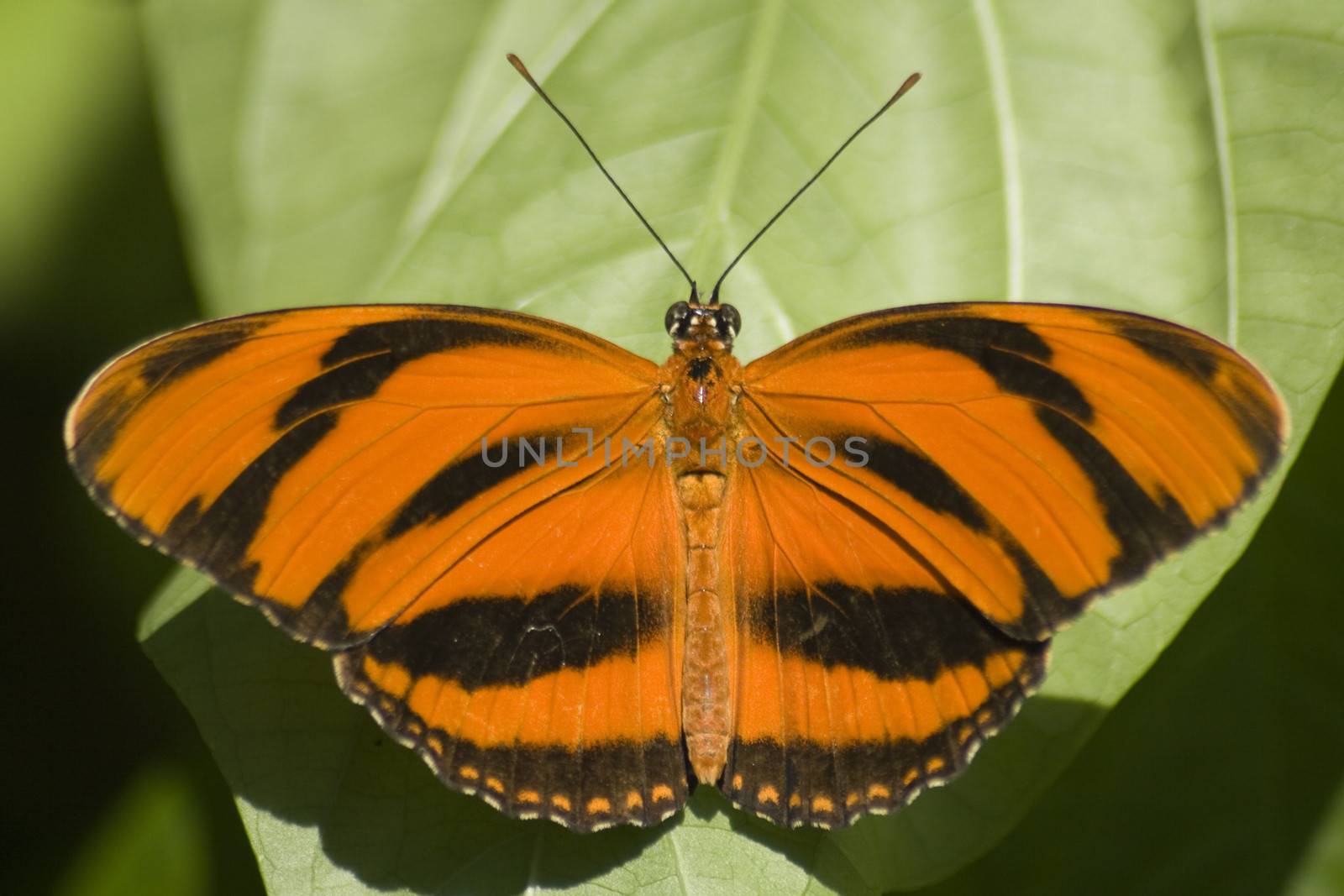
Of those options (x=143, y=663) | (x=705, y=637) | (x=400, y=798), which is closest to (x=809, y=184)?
(x=705, y=637)

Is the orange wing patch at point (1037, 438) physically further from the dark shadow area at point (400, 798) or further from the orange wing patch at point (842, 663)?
the dark shadow area at point (400, 798)

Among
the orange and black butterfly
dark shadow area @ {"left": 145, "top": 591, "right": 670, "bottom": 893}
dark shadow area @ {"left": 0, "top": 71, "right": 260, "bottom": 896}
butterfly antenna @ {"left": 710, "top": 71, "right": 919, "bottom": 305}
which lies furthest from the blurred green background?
butterfly antenna @ {"left": 710, "top": 71, "right": 919, "bottom": 305}

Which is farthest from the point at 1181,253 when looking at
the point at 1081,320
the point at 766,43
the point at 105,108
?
the point at 105,108

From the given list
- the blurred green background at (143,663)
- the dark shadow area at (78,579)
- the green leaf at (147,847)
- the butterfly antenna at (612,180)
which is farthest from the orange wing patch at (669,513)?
the green leaf at (147,847)

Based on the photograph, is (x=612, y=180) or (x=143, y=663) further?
(x=143, y=663)

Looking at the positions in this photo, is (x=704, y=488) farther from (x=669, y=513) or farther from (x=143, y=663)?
(x=143, y=663)

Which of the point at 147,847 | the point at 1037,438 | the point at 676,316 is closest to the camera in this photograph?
the point at 1037,438

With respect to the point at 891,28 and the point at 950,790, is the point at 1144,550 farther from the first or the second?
the point at 891,28
